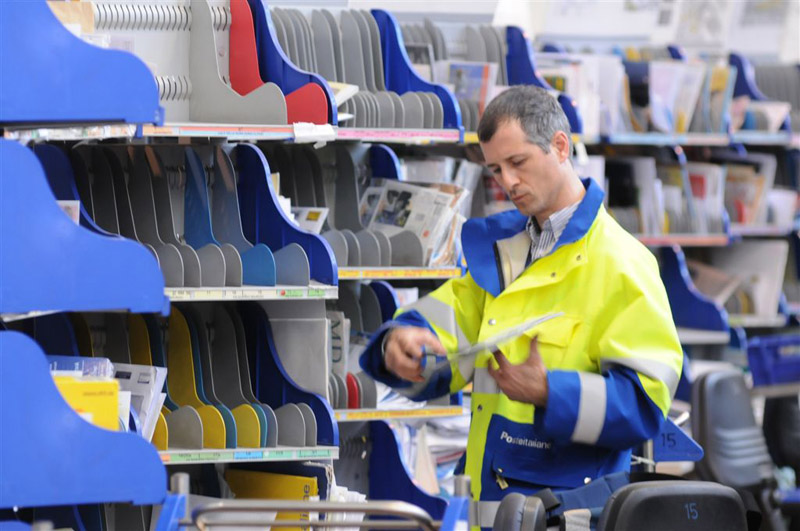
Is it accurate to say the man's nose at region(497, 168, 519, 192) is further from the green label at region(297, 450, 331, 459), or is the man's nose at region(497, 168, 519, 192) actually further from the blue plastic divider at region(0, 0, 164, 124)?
the green label at region(297, 450, 331, 459)

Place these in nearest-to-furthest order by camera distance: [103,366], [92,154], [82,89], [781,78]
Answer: [82,89] → [103,366] → [92,154] → [781,78]

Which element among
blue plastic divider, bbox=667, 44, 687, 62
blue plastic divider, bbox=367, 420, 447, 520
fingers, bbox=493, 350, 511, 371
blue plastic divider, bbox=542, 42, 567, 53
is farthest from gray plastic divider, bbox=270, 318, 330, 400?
blue plastic divider, bbox=667, 44, 687, 62

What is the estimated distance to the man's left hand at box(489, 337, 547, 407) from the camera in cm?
298

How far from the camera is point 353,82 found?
186 inches

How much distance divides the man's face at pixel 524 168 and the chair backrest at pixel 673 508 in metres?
0.85

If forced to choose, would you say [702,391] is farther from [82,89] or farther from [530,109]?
[82,89]

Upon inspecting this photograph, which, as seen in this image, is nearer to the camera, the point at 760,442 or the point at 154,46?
the point at 154,46

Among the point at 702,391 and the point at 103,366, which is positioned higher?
the point at 103,366

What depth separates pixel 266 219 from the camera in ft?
13.0

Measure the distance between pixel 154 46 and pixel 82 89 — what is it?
1575 millimetres

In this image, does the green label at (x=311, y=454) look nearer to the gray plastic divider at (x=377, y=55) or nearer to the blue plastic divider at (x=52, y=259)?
the blue plastic divider at (x=52, y=259)

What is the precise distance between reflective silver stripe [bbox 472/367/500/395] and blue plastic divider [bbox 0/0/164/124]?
1115mm

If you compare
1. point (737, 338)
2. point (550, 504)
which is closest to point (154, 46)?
point (550, 504)

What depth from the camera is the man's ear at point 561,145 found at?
3.21 meters
